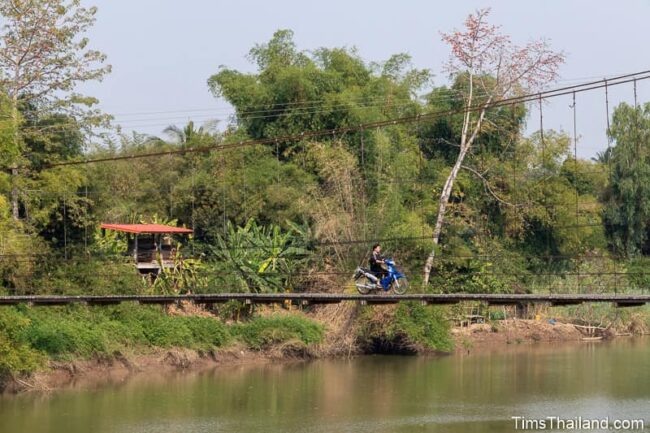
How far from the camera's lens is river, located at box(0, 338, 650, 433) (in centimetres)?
1320

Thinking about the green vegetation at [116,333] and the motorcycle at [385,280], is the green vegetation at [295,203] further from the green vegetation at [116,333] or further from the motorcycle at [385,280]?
the motorcycle at [385,280]

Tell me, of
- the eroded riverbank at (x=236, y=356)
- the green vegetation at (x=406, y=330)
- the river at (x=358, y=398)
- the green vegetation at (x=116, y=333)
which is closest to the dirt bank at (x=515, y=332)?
the eroded riverbank at (x=236, y=356)

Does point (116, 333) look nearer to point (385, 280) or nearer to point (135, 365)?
point (135, 365)

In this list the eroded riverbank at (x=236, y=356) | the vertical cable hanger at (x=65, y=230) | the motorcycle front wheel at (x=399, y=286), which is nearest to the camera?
the motorcycle front wheel at (x=399, y=286)

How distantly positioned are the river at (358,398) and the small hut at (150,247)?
2688 mm

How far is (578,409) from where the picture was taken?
547 inches

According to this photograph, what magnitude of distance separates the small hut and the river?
2.69m

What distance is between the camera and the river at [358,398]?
520 inches

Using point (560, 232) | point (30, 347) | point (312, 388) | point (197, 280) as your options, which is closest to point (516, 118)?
point (560, 232)

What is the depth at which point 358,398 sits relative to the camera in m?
15.2

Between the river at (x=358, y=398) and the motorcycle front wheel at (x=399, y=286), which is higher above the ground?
the motorcycle front wheel at (x=399, y=286)

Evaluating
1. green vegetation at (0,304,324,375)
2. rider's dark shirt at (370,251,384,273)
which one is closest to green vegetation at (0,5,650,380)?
green vegetation at (0,304,324,375)

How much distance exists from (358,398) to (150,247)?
247 inches

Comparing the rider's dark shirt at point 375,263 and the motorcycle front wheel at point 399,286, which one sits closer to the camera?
the rider's dark shirt at point 375,263
